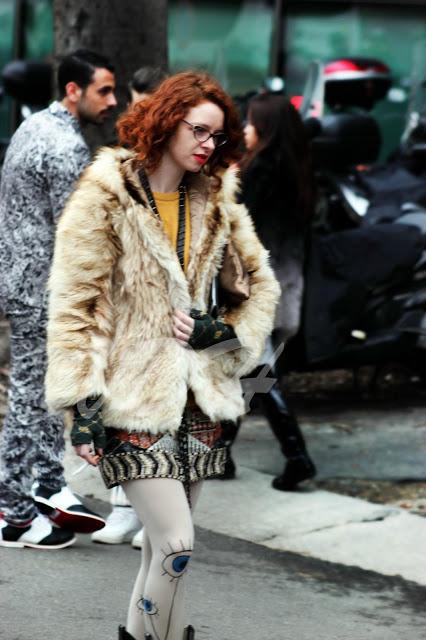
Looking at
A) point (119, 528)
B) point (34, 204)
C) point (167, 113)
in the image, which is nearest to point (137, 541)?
point (119, 528)

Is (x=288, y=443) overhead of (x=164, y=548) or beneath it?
beneath

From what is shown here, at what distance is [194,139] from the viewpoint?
3941 mm

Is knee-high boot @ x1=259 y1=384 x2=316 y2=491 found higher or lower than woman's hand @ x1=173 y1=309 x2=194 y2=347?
lower

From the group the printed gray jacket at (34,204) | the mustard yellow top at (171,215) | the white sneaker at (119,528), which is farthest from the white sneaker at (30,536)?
the mustard yellow top at (171,215)

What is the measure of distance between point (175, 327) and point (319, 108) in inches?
247

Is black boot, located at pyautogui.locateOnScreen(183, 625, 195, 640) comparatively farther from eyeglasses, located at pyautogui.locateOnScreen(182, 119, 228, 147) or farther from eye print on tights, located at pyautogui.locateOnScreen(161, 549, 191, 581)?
eyeglasses, located at pyautogui.locateOnScreen(182, 119, 228, 147)

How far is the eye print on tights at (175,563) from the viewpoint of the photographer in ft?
12.3

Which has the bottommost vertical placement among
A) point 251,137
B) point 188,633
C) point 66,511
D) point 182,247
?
point 66,511

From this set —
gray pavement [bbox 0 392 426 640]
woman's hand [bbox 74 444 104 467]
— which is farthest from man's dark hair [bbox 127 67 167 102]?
woman's hand [bbox 74 444 104 467]

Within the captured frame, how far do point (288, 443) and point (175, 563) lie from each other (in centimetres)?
288

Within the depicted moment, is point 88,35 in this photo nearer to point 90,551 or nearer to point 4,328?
point 4,328

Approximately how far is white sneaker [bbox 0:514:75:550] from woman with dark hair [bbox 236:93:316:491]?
4.76 ft

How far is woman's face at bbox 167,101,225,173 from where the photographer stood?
3938 millimetres

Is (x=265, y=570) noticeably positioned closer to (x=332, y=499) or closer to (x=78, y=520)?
(x=78, y=520)
